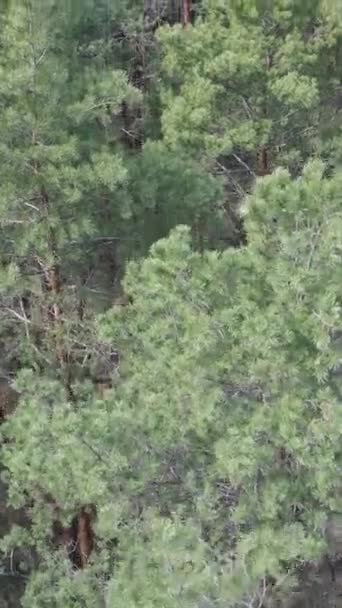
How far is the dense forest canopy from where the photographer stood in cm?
466

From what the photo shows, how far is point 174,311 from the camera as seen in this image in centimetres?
→ 506

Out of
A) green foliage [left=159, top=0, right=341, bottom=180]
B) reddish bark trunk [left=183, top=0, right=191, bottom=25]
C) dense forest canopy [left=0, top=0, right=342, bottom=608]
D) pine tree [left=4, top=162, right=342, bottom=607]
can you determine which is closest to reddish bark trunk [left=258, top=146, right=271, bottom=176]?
dense forest canopy [left=0, top=0, right=342, bottom=608]

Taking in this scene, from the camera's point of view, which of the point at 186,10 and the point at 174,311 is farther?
the point at 186,10

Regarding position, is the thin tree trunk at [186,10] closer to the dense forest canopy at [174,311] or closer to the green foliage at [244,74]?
the dense forest canopy at [174,311]

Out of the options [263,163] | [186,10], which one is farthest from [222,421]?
[186,10]

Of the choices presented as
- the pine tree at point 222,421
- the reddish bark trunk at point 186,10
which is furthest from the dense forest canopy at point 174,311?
the reddish bark trunk at point 186,10

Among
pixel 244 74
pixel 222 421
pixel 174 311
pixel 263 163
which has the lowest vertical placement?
pixel 222 421

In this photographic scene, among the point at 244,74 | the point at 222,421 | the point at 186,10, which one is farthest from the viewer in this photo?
the point at 186,10

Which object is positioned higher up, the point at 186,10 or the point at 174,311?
the point at 186,10

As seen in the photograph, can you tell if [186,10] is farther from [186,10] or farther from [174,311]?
[174,311]

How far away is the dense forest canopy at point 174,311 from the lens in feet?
15.3

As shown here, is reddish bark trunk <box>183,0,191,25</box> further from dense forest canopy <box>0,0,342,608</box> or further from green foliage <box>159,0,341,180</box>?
green foliage <box>159,0,341,180</box>

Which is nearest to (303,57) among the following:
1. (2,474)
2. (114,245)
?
(114,245)

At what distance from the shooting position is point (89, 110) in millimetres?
6102
